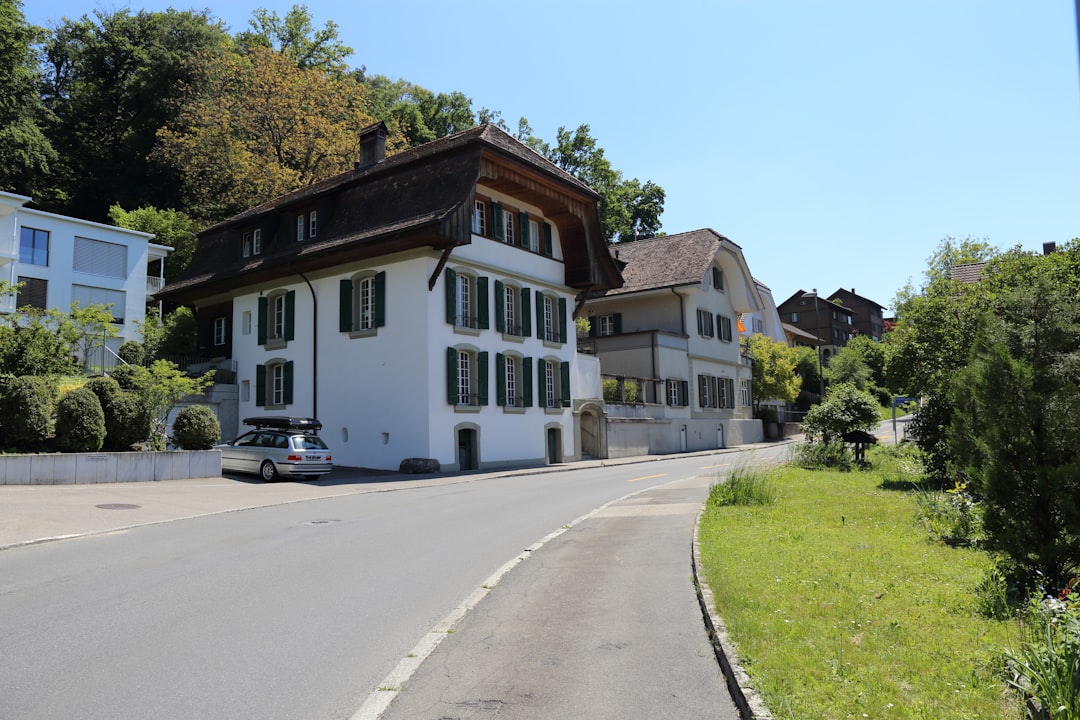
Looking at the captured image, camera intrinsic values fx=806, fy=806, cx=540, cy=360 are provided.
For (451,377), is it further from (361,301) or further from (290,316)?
(290,316)

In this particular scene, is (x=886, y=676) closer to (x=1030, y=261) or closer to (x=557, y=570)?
(x=557, y=570)

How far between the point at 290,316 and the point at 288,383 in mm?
2688

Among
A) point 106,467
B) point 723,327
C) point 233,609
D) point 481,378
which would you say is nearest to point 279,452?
point 106,467

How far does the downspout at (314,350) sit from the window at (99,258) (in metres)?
17.6

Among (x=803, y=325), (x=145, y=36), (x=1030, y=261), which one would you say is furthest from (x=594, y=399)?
(x=803, y=325)

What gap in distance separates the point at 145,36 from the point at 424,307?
39531mm

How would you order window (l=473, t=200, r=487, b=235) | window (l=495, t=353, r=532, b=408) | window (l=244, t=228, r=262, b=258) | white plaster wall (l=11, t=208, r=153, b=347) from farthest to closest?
white plaster wall (l=11, t=208, r=153, b=347) < window (l=244, t=228, r=262, b=258) < window (l=495, t=353, r=532, b=408) < window (l=473, t=200, r=487, b=235)

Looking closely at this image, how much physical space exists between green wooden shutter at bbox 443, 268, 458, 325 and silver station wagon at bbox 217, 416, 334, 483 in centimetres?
602

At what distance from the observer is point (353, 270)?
29828 millimetres

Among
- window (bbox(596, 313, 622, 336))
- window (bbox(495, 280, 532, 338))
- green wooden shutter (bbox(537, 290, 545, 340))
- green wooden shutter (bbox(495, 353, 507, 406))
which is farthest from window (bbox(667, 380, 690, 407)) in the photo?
green wooden shutter (bbox(495, 353, 507, 406))

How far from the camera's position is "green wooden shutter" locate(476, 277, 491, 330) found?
29.7m

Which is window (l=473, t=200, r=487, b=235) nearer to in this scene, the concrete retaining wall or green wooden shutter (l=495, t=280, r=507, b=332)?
green wooden shutter (l=495, t=280, r=507, b=332)

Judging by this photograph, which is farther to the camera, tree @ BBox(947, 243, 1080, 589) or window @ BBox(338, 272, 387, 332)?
window @ BBox(338, 272, 387, 332)

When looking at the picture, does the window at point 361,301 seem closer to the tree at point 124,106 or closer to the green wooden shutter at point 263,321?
the green wooden shutter at point 263,321
